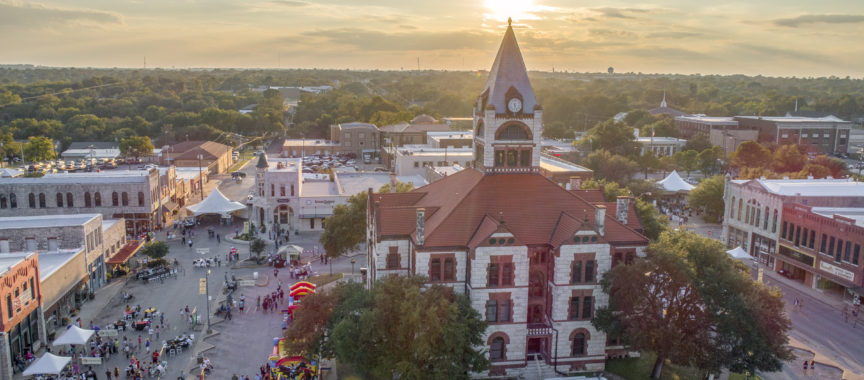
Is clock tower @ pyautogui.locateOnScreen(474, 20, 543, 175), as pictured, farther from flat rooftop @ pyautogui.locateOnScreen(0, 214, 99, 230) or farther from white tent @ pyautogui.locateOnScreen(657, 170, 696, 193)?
white tent @ pyautogui.locateOnScreen(657, 170, 696, 193)

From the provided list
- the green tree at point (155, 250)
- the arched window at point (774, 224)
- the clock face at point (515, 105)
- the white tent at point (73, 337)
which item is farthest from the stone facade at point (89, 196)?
the arched window at point (774, 224)

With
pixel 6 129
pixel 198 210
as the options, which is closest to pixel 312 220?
pixel 198 210

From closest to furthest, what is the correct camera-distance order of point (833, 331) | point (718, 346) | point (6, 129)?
point (718, 346) → point (833, 331) → point (6, 129)

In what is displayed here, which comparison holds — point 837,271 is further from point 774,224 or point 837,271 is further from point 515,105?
point 515,105

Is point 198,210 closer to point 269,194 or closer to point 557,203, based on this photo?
point 269,194

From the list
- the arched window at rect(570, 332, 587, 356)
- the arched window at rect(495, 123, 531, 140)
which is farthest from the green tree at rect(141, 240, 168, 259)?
the arched window at rect(570, 332, 587, 356)

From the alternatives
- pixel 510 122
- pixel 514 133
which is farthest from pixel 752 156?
pixel 510 122
